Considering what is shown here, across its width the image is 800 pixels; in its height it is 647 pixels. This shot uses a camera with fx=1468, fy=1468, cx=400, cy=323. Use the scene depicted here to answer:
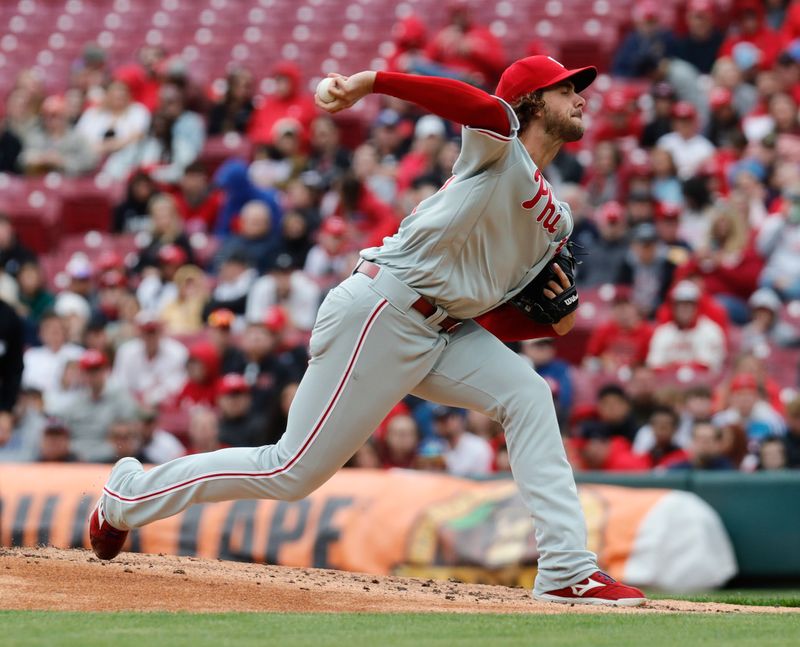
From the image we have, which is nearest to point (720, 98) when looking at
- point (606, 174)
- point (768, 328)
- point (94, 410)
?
point (606, 174)

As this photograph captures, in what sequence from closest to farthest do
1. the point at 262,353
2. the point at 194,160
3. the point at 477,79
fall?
the point at 262,353
the point at 477,79
the point at 194,160

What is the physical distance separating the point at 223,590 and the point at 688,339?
16.3 feet

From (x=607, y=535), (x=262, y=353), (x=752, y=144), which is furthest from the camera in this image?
(x=752, y=144)

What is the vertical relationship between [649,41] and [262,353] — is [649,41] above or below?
above

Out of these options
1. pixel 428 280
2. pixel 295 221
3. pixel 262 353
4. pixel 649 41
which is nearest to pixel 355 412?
pixel 428 280

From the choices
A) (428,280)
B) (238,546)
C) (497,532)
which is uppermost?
(428,280)

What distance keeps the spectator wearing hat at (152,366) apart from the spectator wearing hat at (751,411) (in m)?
3.88

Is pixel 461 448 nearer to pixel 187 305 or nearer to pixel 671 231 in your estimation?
pixel 671 231

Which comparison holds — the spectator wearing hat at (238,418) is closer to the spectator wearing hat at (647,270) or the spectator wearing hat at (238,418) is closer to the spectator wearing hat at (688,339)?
the spectator wearing hat at (688,339)

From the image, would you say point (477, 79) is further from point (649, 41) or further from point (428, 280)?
point (428, 280)

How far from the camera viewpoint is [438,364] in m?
4.74

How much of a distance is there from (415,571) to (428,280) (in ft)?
9.89

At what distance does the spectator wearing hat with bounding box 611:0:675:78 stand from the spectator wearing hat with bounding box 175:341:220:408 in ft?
16.0

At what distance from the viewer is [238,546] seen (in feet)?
24.9
